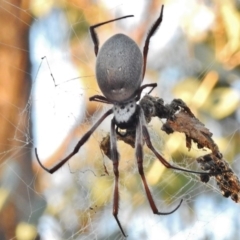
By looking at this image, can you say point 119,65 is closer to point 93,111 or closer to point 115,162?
point 115,162

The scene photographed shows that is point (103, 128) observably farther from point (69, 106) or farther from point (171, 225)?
point (171, 225)

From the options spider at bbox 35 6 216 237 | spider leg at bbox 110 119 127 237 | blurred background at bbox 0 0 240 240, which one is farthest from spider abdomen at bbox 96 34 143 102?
blurred background at bbox 0 0 240 240

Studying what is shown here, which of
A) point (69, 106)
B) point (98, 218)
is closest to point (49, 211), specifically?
point (98, 218)

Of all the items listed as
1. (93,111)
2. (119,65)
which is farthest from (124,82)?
(93,111)

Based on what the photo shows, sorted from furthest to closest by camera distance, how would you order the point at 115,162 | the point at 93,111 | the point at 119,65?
the point at 93,111 < the point at 115,162 < the point at 119,65

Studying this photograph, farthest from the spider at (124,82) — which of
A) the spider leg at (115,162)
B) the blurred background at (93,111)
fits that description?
the blurred background at (93,111)

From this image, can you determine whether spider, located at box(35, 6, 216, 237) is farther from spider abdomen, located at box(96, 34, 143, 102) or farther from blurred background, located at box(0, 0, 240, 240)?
blurred background, located at box(0, 0, 240, 240)

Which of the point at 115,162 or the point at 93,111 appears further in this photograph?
the point at 93,111
